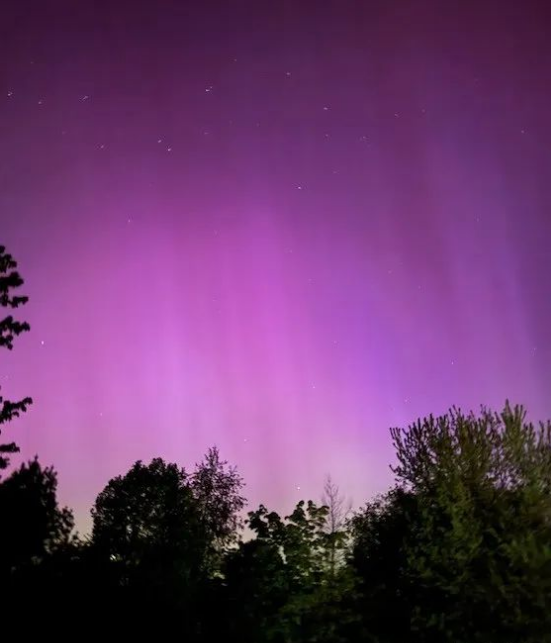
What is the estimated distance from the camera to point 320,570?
94.9 ft

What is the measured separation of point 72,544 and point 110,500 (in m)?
21.2

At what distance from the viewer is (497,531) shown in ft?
101

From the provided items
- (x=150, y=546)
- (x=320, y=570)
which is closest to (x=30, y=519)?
(x=150, y=546)

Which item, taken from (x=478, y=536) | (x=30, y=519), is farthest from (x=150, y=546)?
(x=478, y=536)

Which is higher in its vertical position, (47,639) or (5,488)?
(5,488)

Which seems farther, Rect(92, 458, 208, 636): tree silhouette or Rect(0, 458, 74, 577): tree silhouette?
Rect(0, 458, 74, 577): tree silhouette

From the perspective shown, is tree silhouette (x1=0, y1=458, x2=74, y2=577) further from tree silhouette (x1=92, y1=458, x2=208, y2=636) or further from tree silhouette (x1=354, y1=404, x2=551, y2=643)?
tree silhouette (x1=354, y1=404, x2=551, y2=643)

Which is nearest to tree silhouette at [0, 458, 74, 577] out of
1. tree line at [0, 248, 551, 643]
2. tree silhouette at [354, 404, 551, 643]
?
tree line at [0, 248, 551, 643]

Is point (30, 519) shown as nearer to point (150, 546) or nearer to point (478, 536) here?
point (150, 546)

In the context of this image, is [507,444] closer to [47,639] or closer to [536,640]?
[536,640]

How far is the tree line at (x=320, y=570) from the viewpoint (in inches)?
1061

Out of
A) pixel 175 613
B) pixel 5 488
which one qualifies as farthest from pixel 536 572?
pixel 5 488

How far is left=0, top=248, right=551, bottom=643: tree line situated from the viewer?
88.4 feet

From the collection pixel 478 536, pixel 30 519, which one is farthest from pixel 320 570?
pixel 30 519
